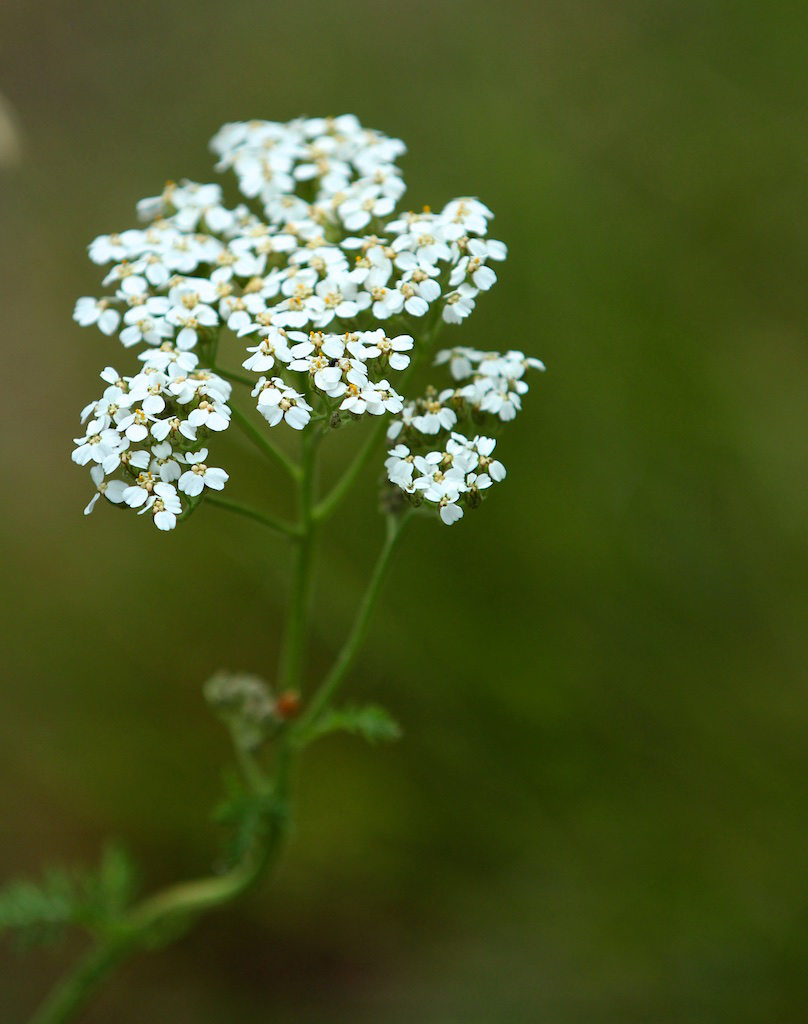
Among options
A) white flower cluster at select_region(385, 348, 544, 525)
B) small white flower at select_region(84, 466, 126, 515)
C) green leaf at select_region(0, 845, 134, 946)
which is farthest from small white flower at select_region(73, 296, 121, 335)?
green leaf at select_region(0, 845, 134, 946)

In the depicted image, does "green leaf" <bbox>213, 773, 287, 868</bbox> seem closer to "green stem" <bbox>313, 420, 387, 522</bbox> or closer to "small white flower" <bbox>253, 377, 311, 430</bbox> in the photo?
"green stem" <bbox>313, 420, 387, 522</bbox>

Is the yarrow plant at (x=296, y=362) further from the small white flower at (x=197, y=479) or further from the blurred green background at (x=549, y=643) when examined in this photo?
the blurred green background at (x=549, y=643)

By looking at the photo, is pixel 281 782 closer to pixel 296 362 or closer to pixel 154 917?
pixel 154 917

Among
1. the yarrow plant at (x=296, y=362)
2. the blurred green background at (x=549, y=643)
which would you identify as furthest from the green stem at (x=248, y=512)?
the blurred green background at (x=549, y=643)

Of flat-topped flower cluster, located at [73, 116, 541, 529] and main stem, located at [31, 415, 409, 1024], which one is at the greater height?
flat-topped flower cluster, located at [73, 116, 541, 529]

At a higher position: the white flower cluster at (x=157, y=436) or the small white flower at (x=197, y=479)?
the white flower cluster at (x=157, y=436)

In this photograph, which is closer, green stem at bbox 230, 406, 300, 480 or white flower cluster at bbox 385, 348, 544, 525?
white flower cluster at bbox 385, 348, 544, 525

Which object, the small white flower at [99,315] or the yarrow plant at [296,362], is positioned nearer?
the yarrow plant at [296,362]
